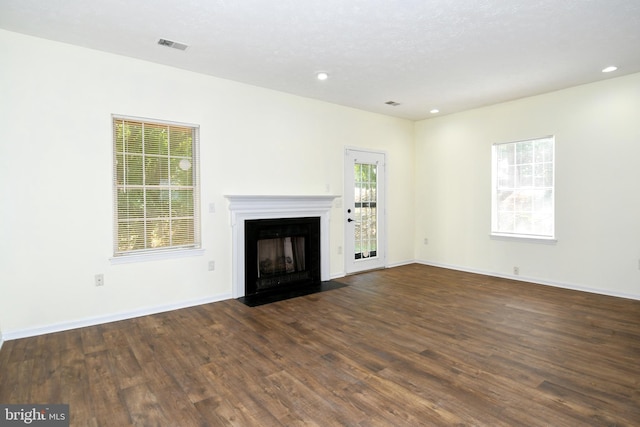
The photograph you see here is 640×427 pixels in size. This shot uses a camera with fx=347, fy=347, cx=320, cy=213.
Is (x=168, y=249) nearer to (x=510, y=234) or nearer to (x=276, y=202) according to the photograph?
(x=276, y=202)

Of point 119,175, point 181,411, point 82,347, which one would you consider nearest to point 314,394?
point 181,411

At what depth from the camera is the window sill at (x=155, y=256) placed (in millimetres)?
3653

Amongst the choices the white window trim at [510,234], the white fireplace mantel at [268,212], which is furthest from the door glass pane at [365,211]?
the white window trim at [510,234]

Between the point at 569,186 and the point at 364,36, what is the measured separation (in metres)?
3.64

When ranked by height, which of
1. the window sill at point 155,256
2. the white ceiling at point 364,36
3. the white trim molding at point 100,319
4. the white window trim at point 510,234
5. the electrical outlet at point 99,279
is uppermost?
the white ceiling at point 364,36

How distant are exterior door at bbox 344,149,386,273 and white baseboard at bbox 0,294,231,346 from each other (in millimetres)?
2452

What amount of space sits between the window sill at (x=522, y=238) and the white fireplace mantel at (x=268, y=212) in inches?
107

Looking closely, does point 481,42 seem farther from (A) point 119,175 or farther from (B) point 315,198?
(A) point 119,175

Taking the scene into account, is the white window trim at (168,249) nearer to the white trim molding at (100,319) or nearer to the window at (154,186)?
the window at (154,186)

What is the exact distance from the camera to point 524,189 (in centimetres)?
533

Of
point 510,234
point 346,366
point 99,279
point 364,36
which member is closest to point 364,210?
point 510,234

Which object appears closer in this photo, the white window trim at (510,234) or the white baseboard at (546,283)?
the white baseboard at (546,283)

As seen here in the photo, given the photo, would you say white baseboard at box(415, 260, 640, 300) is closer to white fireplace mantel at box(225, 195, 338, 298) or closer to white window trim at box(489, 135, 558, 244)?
white window trim at box(489, 135, 558, 244)

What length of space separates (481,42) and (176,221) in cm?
375
